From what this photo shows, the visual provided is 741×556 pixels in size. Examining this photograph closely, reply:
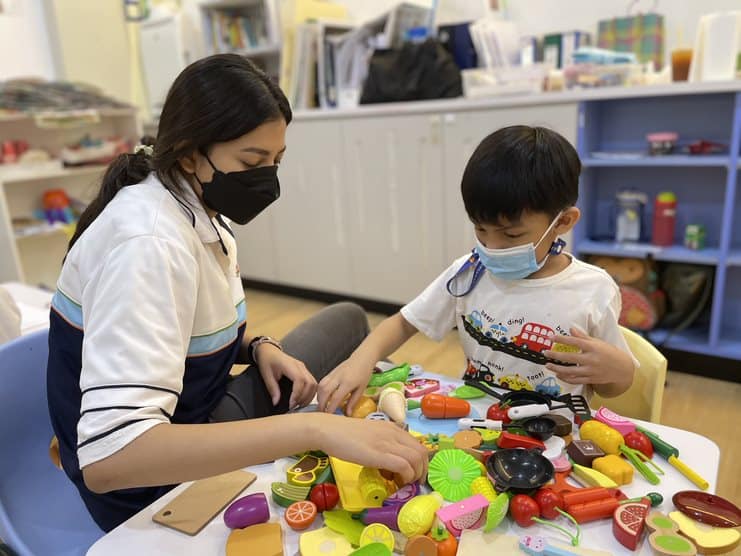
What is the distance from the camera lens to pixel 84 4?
3.54 metres

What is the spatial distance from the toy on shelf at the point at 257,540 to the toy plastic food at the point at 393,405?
0.79 feet

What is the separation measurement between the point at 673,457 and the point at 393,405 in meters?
0.37

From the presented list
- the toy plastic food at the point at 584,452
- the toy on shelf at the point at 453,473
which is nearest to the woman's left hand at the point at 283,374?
the toy on shelf at the point at 453,473

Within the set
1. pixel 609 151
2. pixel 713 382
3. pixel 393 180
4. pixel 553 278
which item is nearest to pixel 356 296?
pixel 393 180

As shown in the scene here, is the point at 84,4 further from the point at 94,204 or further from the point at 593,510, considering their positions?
the point at 593,510

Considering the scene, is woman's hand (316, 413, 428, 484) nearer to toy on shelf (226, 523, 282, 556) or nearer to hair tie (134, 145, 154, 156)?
toy on shelf (226, 523, 282, 556)

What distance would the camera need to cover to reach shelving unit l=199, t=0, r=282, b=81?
3.37 meters

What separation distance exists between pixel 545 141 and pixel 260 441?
65cm

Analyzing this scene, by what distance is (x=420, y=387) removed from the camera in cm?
94

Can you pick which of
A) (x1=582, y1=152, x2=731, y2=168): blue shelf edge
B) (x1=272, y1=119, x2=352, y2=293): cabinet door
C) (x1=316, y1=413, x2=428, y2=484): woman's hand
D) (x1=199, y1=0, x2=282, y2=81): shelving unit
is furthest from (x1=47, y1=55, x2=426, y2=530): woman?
(x1=199, y1=0, x2=282, y2=81): shelving unit

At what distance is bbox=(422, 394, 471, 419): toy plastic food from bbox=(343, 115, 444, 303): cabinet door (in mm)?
1847

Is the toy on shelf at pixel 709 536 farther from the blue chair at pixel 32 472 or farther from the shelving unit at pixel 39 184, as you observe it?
the shelving unit at pixel 39 184

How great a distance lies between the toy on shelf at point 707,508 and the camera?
620 mm

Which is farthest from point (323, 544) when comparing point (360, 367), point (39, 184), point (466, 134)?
point (39, 184)
